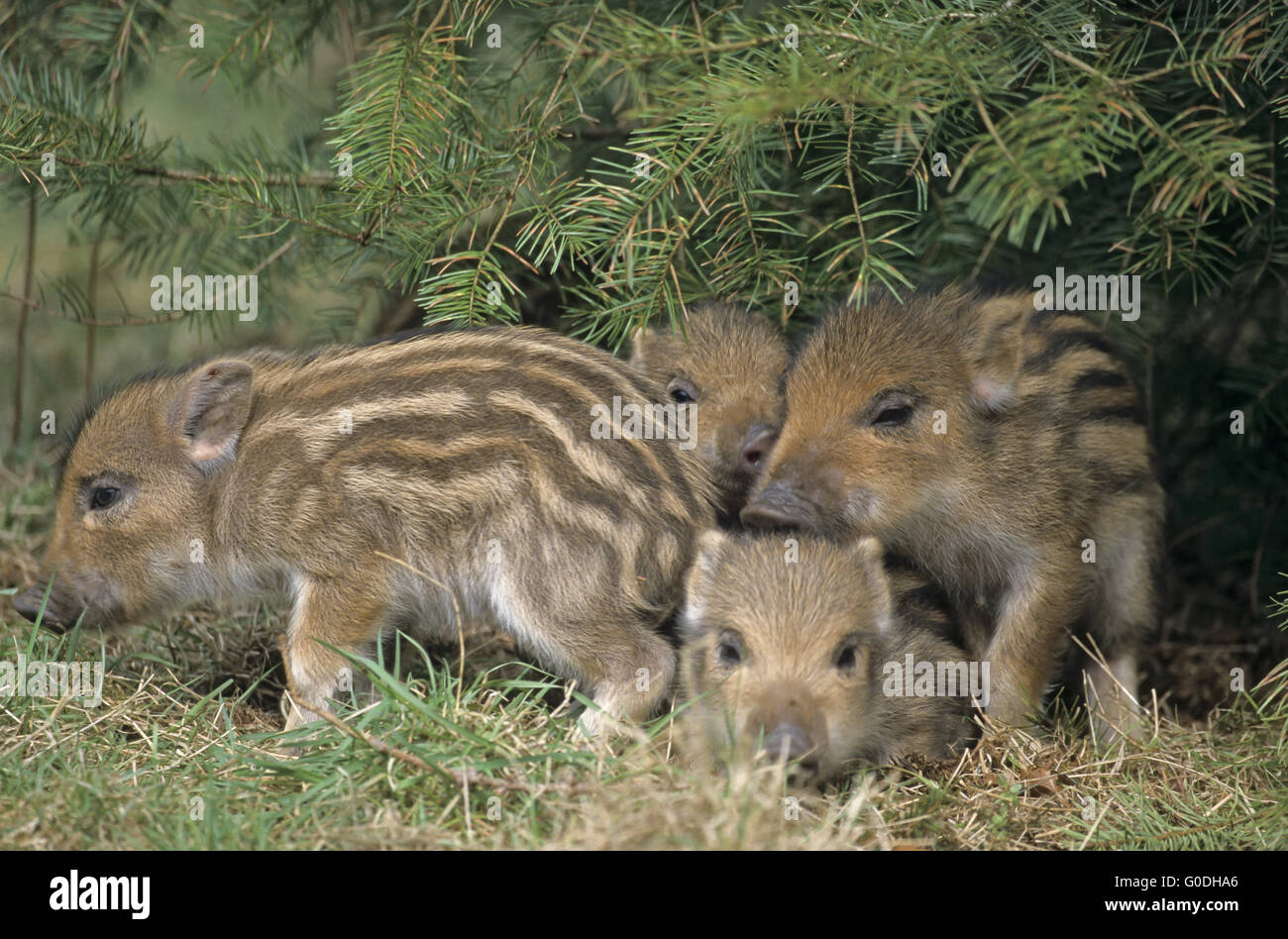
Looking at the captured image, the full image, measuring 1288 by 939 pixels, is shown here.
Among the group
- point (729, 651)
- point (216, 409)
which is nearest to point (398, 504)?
point (216, 409)

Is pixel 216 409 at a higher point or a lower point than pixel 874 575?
higher

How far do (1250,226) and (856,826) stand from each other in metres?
2.47

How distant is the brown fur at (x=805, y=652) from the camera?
11.0 feet

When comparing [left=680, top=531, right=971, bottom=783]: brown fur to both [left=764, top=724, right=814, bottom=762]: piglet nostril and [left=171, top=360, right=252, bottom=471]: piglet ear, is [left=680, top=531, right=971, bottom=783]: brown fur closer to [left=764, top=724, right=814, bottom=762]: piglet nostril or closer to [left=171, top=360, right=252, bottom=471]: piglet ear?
[left=764, top=724, right=814, bottom=762]: piglet nostril

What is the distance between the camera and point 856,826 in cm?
296

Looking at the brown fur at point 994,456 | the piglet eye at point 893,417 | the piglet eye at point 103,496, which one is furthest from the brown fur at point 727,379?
the piglet eye at point 103,496

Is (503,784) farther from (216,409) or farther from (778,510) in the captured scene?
(216,409)

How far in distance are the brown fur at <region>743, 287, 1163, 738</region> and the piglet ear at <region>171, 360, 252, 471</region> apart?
1.63 metres

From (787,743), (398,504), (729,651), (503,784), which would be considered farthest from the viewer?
(398,504)

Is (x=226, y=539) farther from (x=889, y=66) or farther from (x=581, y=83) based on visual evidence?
(x=889, y=66)

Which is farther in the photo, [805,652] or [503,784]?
[805,652]

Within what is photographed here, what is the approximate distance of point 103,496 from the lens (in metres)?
4.07

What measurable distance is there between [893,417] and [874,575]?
→ 1.93ft

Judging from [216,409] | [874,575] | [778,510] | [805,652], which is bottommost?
[805,652]
